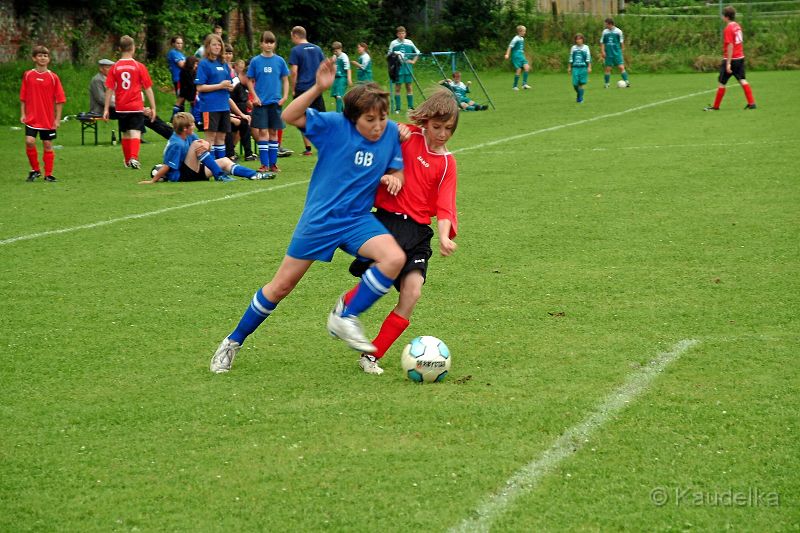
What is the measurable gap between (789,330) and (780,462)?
7.66 ft

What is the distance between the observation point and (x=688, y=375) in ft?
19.0

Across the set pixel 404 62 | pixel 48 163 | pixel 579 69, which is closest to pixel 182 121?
pixel 48 163

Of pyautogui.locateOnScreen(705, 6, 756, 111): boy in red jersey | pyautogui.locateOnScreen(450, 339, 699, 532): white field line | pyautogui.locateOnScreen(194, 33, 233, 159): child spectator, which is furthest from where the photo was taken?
pyautogui.locateOnScreen(705, 6, 756, 111): boy in red jersey

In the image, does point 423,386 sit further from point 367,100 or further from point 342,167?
point 367,100

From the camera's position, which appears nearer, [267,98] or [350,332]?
[350,332]

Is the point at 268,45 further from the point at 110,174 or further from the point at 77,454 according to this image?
the point at 77,454

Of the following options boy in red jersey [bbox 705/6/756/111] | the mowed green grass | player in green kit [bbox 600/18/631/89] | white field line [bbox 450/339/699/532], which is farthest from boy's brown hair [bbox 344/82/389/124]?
player in green kit [bbox 600/18/631/89]

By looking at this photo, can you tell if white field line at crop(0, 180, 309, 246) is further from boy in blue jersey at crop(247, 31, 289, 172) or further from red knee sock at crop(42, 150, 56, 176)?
red knee sock at crop(42, 150, 56, 176)

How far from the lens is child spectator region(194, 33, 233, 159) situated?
52.0 ft

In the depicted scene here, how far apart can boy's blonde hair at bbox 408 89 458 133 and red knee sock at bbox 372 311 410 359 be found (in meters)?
1.10

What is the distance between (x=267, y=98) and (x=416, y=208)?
10878mm

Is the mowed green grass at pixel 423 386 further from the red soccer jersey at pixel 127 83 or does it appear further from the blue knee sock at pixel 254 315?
the red soccer jersey at pixel 127 83

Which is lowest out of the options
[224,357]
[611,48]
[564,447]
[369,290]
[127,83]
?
[564,447]

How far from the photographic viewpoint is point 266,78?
1655cm
